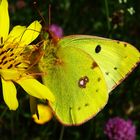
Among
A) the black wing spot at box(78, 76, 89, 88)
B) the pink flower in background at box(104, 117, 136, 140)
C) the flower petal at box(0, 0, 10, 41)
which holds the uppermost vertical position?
the flower petal at box(0, 0, 10, 41)

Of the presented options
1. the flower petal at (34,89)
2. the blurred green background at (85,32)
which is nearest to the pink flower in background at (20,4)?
the blurred green background at (85,32)

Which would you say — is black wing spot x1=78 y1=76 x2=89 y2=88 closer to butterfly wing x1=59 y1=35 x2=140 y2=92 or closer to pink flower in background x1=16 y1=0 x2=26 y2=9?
butterfly wing x1=59 y1=35 x2=140 y2=92

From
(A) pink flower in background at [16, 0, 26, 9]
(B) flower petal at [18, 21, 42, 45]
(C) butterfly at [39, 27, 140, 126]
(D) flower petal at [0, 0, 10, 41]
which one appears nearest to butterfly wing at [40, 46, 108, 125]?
(C) butterfly at [39, 27, 140, 126]

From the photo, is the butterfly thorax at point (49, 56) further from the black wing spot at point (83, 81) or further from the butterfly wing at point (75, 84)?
the black wing spot at point (83, 81)

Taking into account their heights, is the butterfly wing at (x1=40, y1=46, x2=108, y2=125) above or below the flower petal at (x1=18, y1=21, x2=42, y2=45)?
below

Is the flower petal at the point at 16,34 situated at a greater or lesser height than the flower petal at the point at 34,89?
greater

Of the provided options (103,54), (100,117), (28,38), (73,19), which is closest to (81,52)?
(103,54)
